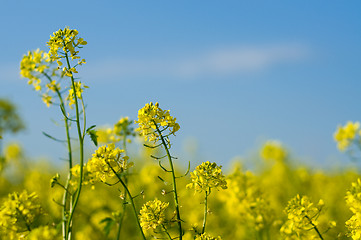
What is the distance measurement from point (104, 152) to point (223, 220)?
4772 millimetres

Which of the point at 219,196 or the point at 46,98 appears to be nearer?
the point at 46,98

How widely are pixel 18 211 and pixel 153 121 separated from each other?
1264 millimetres

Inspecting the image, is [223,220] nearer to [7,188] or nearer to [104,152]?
[7,188]

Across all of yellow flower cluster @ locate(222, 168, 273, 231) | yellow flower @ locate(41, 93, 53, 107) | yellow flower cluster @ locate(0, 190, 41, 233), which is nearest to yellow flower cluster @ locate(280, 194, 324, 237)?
yellow flower cluster @ locate(222, 168, 273, 231)

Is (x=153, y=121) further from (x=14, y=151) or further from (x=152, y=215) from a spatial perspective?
(x=14, y=151)

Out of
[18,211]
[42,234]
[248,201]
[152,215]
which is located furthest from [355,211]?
[18,211]

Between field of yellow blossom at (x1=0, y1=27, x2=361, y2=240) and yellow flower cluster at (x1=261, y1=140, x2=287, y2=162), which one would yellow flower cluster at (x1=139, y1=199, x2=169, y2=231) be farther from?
Result: yellow flower cluster at (x1=261, y1=140, x2=287, y2=162)

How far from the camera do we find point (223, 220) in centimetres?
738

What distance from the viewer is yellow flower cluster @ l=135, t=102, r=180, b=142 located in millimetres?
2904

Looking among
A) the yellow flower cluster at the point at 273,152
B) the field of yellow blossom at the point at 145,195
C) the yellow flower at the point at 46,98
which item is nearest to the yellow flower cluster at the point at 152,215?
the field of yellow blossom at the point at 145,195

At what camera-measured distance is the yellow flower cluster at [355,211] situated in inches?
128

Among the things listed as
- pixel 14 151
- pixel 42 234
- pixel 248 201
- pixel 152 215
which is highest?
pixel 14 151

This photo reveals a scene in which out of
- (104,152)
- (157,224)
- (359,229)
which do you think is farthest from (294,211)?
(104,152)

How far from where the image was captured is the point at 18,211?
329 centimetres
